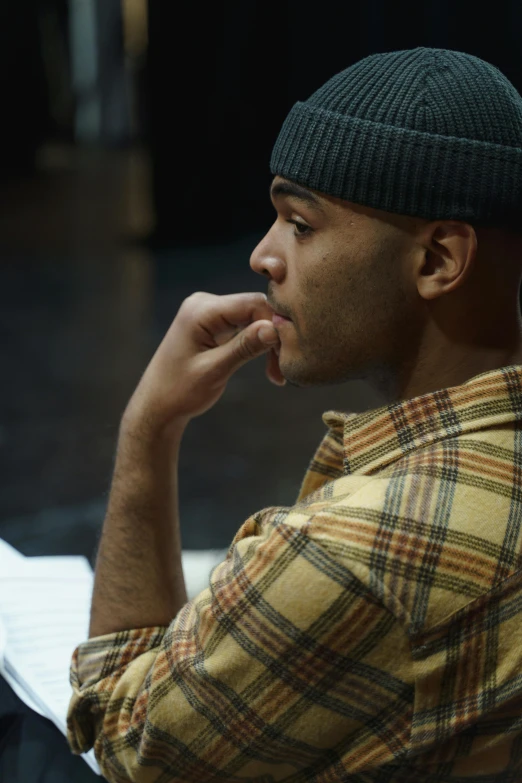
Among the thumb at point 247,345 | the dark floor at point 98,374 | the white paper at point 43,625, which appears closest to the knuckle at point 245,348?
the thumb at point 247,345

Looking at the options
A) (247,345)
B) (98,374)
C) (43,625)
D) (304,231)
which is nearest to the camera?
(304,231)

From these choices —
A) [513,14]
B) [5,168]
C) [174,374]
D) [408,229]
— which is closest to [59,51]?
[5,168]

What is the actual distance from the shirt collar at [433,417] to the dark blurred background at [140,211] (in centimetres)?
108

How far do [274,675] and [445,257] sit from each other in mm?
502

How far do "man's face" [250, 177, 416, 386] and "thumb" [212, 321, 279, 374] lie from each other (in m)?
0.06

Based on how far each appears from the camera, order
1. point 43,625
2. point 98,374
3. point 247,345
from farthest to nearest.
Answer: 1. point 98,374
2. point 43,625
3. point 247,345

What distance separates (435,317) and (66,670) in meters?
0.90

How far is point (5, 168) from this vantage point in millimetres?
Result: 5617

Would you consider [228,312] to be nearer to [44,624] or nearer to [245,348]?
[245,348]

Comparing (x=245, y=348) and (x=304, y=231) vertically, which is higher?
(x=304, y=231)

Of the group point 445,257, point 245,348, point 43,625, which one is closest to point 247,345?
point 245,348

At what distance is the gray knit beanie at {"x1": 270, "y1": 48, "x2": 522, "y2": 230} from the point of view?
127 cm

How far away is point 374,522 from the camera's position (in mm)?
1122

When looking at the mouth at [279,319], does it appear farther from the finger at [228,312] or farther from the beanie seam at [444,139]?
the beanie seam at [444,139]
